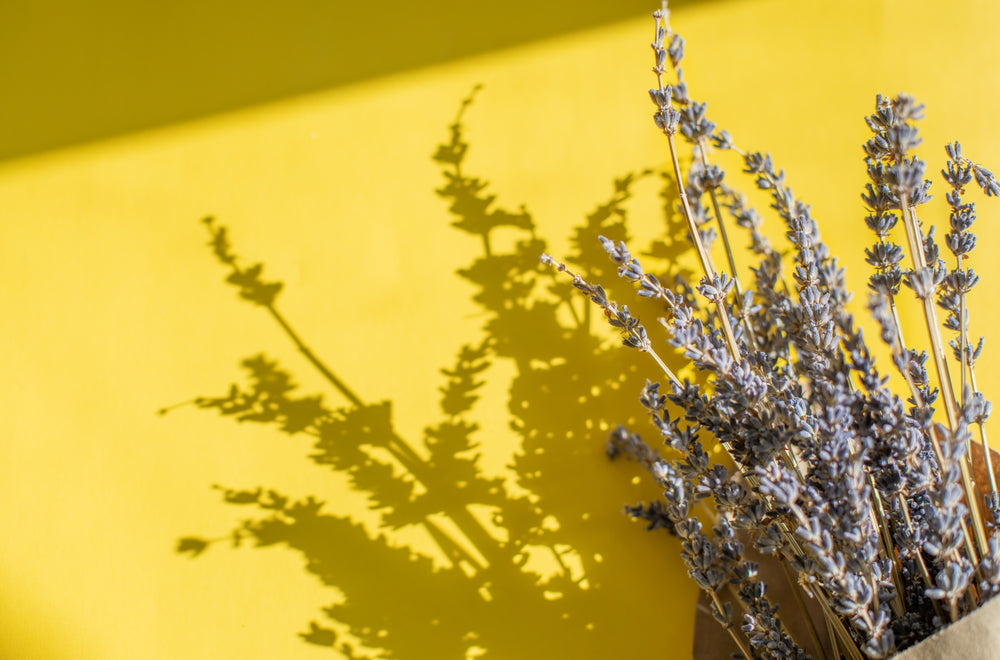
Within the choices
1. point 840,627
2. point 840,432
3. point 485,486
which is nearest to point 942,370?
point 840,432

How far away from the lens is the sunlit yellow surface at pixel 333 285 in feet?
4.39

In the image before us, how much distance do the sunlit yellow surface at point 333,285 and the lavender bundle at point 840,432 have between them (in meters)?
0.35

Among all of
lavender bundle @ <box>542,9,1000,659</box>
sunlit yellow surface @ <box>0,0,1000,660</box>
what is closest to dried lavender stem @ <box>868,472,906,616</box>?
lavender bundle @ <box>542,9,1000,659</box>

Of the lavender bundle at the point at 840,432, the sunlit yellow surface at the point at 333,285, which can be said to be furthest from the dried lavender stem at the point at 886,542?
the sunlit yellow surface at the point at 333,285

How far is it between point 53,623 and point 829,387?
1409mm

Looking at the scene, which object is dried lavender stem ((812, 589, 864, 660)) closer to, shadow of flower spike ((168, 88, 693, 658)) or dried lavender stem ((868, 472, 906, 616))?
A: dried lavender stem ((868, 472, 906, 616))

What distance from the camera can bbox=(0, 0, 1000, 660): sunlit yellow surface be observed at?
1337 millimetres

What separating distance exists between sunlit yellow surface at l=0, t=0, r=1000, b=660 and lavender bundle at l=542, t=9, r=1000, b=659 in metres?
0.35

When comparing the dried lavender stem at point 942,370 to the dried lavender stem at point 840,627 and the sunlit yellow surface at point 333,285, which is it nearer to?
the dried lavender stem at point 840,627

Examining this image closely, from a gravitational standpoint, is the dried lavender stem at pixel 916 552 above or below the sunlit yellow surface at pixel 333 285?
below

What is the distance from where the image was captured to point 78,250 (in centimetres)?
144

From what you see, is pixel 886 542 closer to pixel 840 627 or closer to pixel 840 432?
pixel 840 627

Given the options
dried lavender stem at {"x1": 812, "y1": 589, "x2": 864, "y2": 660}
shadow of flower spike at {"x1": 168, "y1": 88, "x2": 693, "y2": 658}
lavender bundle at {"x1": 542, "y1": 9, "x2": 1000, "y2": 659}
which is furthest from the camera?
shadow of flower spike at {"x1": 168, "y1": 88, "x2": 693, "y2": 658}

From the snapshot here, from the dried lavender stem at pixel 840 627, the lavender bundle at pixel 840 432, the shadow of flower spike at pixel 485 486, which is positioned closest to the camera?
the lavender bundle at pixel 840 432
